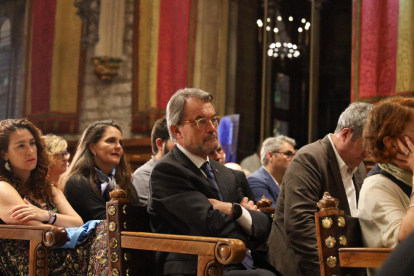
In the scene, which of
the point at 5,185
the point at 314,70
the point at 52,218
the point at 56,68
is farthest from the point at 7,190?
the point at 56,68

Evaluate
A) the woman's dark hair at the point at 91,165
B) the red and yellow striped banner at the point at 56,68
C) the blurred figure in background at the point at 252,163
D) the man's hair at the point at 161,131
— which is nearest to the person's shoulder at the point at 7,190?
the woman's dark hair at the point at 91,165

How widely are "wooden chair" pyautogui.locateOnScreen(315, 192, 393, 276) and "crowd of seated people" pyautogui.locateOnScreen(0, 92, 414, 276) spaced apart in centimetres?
13

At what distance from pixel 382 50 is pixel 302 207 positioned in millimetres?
3945

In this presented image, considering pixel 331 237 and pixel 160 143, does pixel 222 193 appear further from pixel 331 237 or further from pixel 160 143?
pixel 160 143

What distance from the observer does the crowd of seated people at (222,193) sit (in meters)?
1.92

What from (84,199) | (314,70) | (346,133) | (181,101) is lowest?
(84,199)

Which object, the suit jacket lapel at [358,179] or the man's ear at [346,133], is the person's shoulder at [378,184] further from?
the suit jacket lapel at [358,179]

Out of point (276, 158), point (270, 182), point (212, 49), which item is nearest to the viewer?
point (270, 182)

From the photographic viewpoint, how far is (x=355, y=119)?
2.51 m

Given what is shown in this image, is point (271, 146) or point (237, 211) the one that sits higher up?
point (271, 146)

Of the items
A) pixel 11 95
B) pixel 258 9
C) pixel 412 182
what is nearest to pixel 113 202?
pixel 412 182

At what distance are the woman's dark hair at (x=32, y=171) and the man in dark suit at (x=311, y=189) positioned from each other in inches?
54.3

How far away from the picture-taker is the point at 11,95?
354 inches

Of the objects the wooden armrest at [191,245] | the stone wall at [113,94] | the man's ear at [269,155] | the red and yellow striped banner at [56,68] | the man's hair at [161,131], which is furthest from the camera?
the red and yellow striped banner at [56,68]
